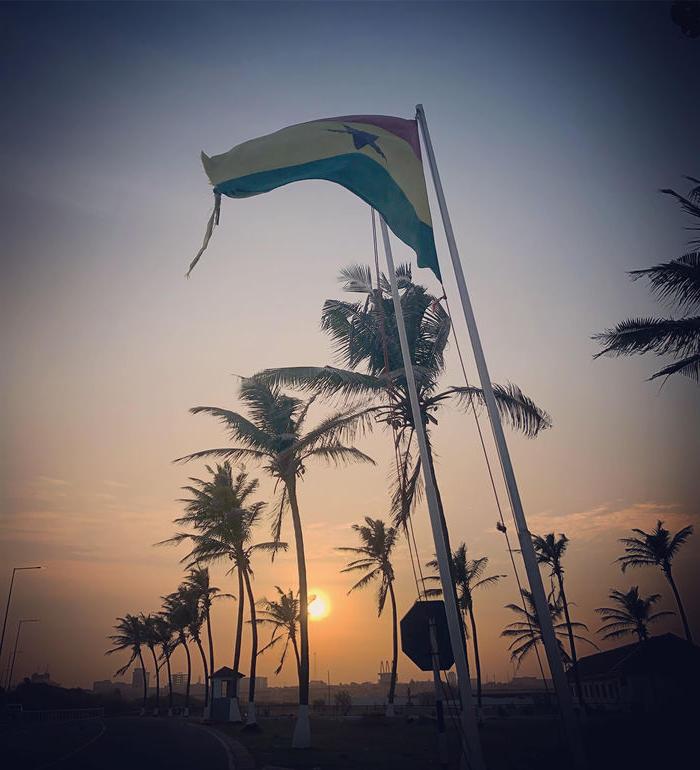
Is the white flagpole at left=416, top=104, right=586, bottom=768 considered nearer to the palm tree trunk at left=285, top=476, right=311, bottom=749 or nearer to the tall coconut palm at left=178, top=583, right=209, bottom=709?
the palm tree trunk at left=285, top=476, right=311, bottom=749

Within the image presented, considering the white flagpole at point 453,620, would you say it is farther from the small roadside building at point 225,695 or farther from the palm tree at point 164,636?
the palm tree at point 164,636

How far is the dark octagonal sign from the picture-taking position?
6.30m

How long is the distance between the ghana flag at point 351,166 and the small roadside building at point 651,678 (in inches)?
1606

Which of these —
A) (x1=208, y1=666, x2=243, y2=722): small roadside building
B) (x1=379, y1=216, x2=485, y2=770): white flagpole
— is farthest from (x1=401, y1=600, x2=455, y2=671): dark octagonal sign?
(x1=208, y1=666, x2=243, y2=722): small roadside building

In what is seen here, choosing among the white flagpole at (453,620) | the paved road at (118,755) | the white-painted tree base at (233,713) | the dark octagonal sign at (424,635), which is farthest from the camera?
the white-painted tree base at (233,713)

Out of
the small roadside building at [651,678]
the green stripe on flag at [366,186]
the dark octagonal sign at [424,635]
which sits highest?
the green stripe on flag at [366,186]

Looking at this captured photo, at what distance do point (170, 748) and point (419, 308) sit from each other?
60.6 ft

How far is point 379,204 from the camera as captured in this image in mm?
7996

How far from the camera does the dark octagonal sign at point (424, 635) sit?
6301 mm

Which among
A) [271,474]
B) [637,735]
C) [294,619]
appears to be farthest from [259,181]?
[294,619]

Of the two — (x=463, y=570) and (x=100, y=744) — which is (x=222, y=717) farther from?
(x=463, y=570)

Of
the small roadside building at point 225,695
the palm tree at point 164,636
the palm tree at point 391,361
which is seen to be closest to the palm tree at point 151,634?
the palm tree at point 164,636

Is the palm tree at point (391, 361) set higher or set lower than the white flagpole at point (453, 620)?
higher

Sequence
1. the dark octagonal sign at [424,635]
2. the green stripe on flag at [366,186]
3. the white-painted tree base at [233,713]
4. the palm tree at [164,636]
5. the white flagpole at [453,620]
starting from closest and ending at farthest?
the white flagpole at [453,620] < the dark octagonal sign at [424,635] < the green stripe on flag at [366,186] < the white-painted tree base at [233,713] < the palm tree at [164,636]
